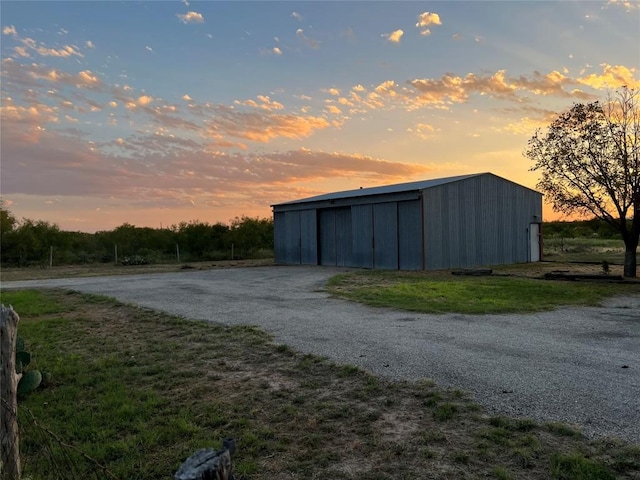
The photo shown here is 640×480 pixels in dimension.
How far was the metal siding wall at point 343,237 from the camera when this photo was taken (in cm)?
2361

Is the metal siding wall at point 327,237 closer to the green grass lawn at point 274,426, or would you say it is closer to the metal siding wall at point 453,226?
the metal siding wall at point 453,226

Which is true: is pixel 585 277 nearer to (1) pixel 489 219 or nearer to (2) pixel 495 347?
(1) pixel 489 219

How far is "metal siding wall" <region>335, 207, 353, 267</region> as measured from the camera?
2361 centimetres

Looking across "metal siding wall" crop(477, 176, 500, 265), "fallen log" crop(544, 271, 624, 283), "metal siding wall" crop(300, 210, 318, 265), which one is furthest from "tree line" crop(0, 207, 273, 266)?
"fallen log" crop(544, 271, 624, 283)

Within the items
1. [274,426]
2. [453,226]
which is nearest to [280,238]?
[453,226]

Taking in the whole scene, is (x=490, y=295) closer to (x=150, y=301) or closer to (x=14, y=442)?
(x=150, y=301)

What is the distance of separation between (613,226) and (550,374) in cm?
1430

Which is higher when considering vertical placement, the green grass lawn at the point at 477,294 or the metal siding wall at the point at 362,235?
the metal siding wall at the point at 362,235

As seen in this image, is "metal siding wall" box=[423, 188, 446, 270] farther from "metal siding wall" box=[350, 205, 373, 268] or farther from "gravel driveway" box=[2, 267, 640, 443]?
"gravel driveway" box=[2, 267, 640, 443]

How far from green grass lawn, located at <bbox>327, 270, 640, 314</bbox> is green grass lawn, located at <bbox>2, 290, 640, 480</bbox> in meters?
4.92

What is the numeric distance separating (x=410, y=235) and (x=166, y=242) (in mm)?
22707

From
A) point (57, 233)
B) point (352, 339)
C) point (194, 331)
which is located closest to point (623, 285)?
point (352, 339)

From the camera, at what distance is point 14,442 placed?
3004 mm

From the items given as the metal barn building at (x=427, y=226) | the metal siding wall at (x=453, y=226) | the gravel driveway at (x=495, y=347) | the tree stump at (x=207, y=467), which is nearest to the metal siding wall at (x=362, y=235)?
the metal barn building at (x=427, y=226)
